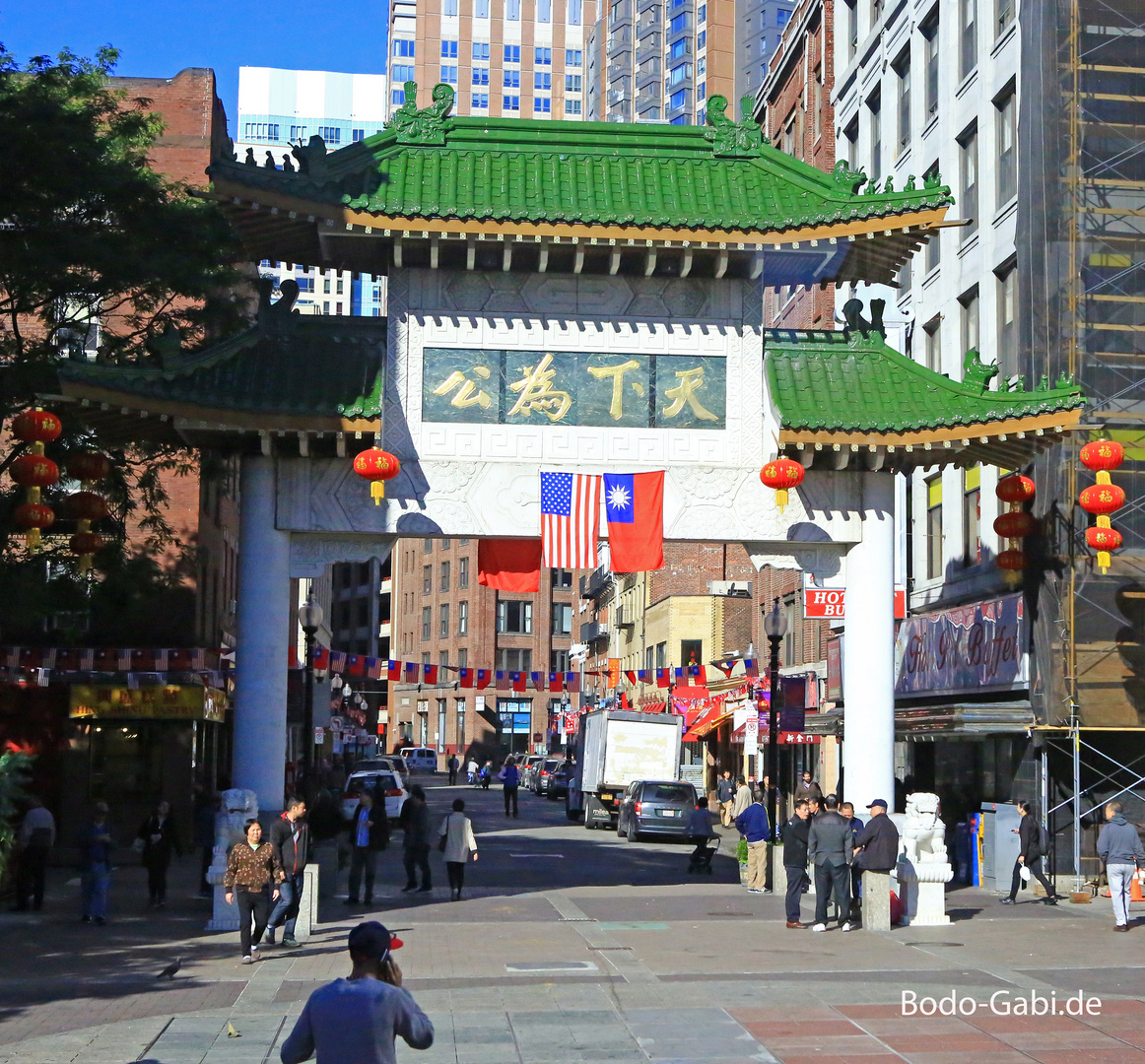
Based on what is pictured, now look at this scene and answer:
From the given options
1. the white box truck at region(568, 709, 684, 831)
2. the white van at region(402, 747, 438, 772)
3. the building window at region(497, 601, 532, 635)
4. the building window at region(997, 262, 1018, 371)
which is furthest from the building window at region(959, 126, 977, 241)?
the building window at region(497, 601, 532, 635)

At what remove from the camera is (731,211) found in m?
22.8

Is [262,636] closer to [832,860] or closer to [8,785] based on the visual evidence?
[8,785]

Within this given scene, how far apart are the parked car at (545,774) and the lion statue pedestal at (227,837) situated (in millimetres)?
50607

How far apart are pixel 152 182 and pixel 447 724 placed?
3623 inches

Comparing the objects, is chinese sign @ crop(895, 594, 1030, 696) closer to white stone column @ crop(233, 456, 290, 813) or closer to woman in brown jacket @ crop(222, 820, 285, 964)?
white stone column @ crop(233, 456, 290, 813)

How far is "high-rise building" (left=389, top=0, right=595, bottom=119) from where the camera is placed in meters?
147

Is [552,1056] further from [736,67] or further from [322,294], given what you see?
[322,294]

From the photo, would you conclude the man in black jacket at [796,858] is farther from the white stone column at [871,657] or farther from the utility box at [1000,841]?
the utility box at [1000,841]

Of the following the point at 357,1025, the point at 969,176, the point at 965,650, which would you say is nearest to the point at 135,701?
the point at 965,650

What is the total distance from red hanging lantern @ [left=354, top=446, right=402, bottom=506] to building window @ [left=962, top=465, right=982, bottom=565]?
644 inches

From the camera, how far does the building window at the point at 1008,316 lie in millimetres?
31484

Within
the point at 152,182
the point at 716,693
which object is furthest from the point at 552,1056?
the point at 716,693

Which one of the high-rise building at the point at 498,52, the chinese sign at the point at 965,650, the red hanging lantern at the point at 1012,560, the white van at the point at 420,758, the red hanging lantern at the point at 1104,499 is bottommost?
the white van at the point at 420,758

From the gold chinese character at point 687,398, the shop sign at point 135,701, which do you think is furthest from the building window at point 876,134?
the shop sign at point 135,701
